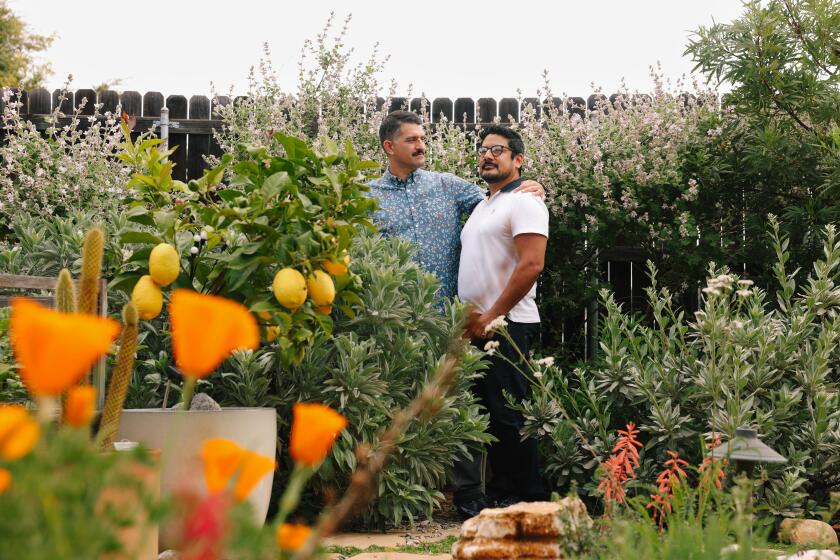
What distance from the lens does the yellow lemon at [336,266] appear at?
2.59 m

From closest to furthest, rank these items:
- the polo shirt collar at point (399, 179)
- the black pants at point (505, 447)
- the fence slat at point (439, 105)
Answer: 1. the black pants at point (505, 447)
2. the polo shirt collar at point (399, 179)
3. the fence slat at point (439, 105)

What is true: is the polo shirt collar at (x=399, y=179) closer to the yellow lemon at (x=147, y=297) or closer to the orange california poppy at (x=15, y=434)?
the yellow lemon at (x=147, y=297)

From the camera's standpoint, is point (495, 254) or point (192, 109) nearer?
point (495, 254)

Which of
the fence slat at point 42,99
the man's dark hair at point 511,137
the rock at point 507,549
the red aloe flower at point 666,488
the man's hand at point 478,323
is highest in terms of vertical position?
the fence slat at point 42,99

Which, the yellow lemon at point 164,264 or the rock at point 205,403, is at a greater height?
the yellow lemon at point 164,264

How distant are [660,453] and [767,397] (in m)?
0.54

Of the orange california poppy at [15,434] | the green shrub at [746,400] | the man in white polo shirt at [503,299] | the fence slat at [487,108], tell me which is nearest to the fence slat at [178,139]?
the fence slat at [487,108]

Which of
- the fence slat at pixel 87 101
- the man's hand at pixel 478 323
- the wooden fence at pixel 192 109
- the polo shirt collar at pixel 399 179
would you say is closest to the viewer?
the man's hand at pixel 478 323

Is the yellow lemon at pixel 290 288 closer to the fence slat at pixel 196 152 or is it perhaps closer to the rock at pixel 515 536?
the rock at pixel 515 536

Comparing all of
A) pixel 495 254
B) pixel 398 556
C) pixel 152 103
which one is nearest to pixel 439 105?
pixel 152 103

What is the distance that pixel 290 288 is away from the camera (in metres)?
2.40

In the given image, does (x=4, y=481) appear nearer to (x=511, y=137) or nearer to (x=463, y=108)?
(x=511, y=137)

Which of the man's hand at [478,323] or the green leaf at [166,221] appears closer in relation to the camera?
the green leaf at [166,221]

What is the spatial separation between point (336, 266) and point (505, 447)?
6.76 feet
